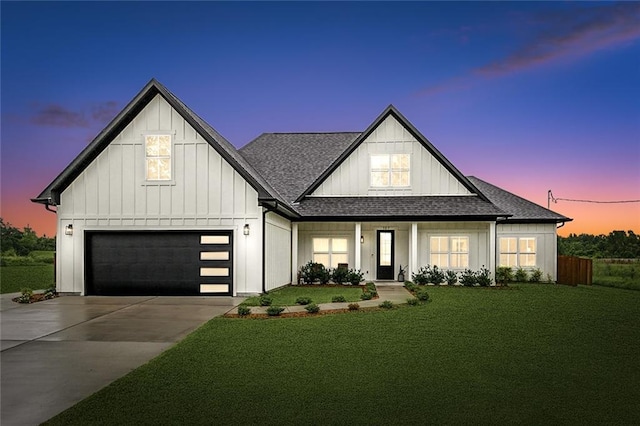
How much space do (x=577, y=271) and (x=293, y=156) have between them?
49.0 feet

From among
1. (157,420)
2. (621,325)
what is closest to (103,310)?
(157,420)

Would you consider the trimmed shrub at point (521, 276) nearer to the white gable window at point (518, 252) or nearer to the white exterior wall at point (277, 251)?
the white gable window at point (518, 252)

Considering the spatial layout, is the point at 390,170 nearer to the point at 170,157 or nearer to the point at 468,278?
the point at 468,278

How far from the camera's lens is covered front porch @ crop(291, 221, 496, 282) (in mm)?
23094

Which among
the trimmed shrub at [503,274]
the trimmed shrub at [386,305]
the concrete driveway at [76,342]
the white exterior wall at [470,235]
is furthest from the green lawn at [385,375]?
the white exterior wall at [470,235]

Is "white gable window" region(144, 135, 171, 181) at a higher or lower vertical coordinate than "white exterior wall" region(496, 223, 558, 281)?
higher

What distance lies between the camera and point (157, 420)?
528 cm

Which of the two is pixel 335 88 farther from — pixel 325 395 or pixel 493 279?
pixel 325 395

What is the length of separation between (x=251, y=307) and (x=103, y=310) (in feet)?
13.1

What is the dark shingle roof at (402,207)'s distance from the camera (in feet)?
71.3

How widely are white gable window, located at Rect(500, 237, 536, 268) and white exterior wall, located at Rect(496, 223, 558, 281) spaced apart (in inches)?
7.4

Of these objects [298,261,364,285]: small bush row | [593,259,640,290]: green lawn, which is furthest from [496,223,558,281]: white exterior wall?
[298,261,364,285]: small bush row

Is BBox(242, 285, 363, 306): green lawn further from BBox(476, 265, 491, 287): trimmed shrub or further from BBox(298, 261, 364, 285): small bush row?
BBox(476, 265, 491, 287): trimmed shrub

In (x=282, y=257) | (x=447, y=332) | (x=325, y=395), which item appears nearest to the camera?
(x=325, y=395)
